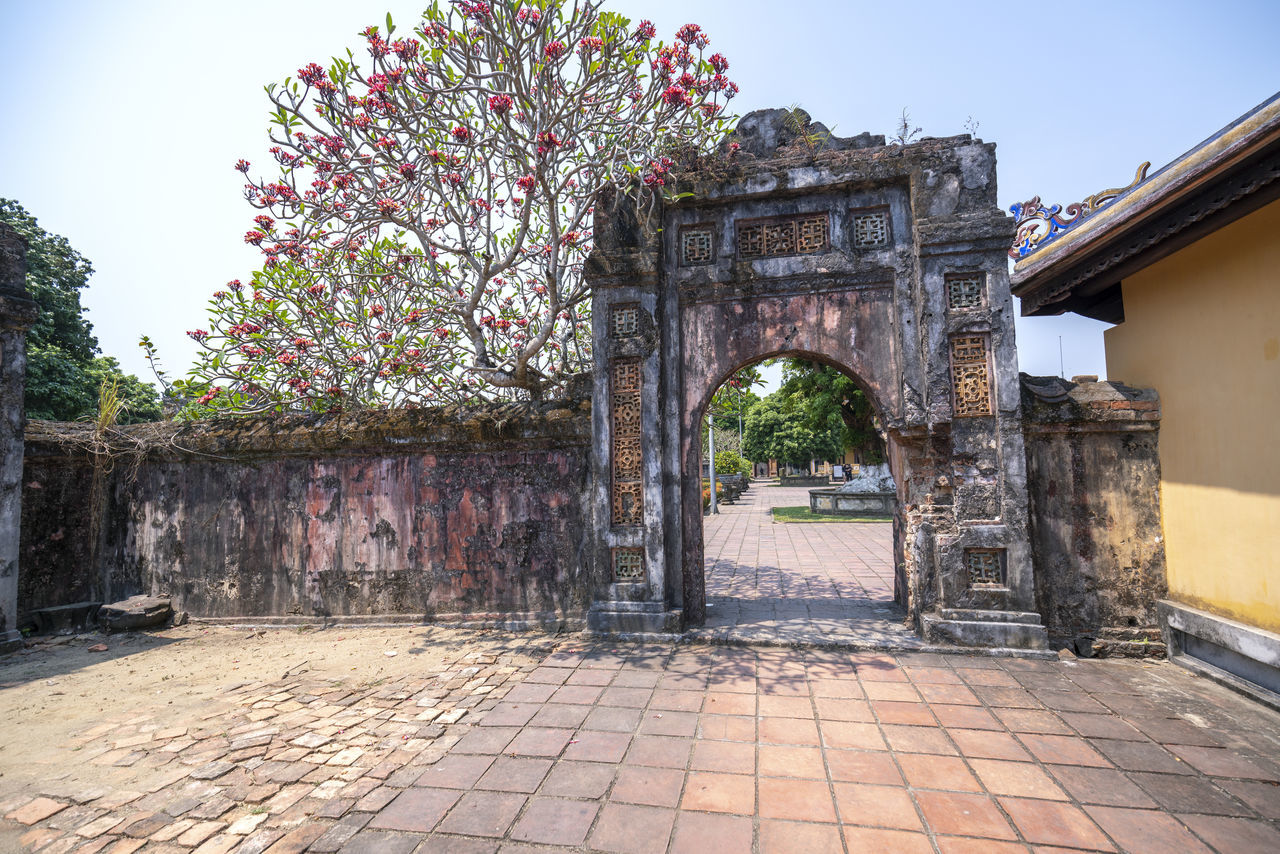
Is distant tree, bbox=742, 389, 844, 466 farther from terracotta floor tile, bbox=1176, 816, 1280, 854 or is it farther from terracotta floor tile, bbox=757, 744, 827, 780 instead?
terracotta floor tile, bbox=1176, 816, 1280, 854

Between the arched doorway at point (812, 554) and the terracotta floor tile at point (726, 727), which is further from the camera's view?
the arched doorway at point (812, 554)

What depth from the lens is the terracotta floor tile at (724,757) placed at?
325cm

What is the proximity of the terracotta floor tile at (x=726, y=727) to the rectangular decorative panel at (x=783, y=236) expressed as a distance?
433 cm

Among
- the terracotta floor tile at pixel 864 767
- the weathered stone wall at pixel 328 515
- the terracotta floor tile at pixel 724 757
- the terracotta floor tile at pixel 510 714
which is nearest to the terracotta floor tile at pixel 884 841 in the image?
the terracotta floor tile at pixel 864 767

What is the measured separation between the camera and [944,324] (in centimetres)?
541

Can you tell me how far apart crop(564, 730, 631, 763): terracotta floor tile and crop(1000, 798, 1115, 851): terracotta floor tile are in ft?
6.70

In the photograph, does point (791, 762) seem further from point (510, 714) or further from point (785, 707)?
point (510, 714)

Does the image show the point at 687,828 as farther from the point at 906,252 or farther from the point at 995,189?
the point at 995,189

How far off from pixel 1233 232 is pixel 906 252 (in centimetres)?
230

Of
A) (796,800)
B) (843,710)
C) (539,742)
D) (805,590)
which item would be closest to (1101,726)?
(843,710)

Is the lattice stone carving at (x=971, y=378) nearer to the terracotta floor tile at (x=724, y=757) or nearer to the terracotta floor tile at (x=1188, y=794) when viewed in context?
the terracotta floor tile at (x=1188, y=794)

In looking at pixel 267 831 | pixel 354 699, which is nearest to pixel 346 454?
pixel 354 699

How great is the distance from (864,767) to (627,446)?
348 cm

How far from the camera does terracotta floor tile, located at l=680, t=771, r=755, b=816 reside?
288cm
